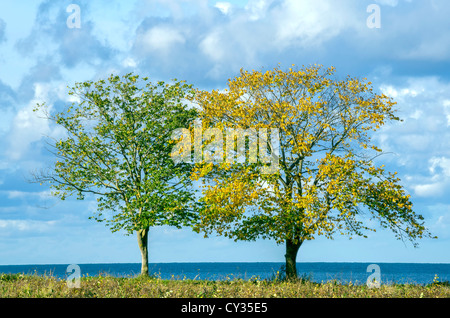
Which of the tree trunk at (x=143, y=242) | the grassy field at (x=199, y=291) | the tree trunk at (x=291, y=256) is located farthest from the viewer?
the tree trunk at (x=143, y=242)

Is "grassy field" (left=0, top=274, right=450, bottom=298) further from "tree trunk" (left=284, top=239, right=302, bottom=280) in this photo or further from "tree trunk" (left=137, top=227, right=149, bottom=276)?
"tree trunk" (left=137, top=227, right=149, bottom=276)

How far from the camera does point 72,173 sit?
36031mm

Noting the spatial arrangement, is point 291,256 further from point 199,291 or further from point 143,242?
point 199,291

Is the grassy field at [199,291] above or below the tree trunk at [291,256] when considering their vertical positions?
below

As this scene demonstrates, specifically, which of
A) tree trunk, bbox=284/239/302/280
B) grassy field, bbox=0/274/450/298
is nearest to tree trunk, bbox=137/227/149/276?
tree trunk, bbox=284/239/302/280

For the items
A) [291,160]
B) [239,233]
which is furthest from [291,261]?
[291,160]

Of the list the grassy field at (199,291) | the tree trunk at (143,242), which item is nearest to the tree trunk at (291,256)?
the grassy field at (199,291)

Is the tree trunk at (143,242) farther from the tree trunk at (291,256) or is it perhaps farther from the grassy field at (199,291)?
the grassy field at (199,291)

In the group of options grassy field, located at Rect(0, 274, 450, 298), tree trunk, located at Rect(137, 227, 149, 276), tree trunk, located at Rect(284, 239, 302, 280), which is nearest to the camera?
grassy field, located at Rect(0, 274, 450, 298)

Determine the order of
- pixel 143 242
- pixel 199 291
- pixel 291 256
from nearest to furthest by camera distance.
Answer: pixel 199 291
pixel 291 256
pixel 143 242

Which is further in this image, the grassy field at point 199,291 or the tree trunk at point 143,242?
the tree trunk at point 143,242

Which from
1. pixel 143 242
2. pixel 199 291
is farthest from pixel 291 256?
pixel 199 291

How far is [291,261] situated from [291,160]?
621 centimetres
